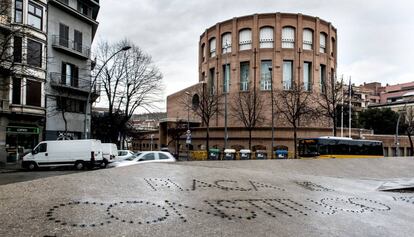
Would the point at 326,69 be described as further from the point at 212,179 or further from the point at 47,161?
the point at 212,179

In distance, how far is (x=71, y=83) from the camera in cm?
3488

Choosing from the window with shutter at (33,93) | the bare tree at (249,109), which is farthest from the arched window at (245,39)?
the window with shutter at (33,93)

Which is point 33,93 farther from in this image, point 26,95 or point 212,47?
point 212,47

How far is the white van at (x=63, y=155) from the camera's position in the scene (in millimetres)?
24016

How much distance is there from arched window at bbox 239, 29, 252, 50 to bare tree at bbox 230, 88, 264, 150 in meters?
7.80

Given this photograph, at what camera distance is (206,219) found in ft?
22.3

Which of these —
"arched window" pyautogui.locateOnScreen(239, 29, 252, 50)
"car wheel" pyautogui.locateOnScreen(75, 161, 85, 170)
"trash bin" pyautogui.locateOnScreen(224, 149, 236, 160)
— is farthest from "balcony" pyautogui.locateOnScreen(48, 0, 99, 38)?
"arched window" pyautogui.locateOnScreen(239, 29, 252, 50)

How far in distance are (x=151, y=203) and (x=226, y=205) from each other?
1664 millimetres

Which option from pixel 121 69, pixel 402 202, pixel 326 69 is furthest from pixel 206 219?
pixel 326 69

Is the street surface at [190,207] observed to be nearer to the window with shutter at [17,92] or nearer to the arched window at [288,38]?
the window with shutter at [17,92]

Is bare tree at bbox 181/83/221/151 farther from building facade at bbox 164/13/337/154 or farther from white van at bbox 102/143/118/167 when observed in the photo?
white van at bbox 102/143/118/167

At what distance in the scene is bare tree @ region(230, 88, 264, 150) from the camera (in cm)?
4601

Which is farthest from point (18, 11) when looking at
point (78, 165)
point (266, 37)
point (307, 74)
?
point (307, 74)

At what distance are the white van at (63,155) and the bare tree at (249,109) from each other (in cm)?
2330
